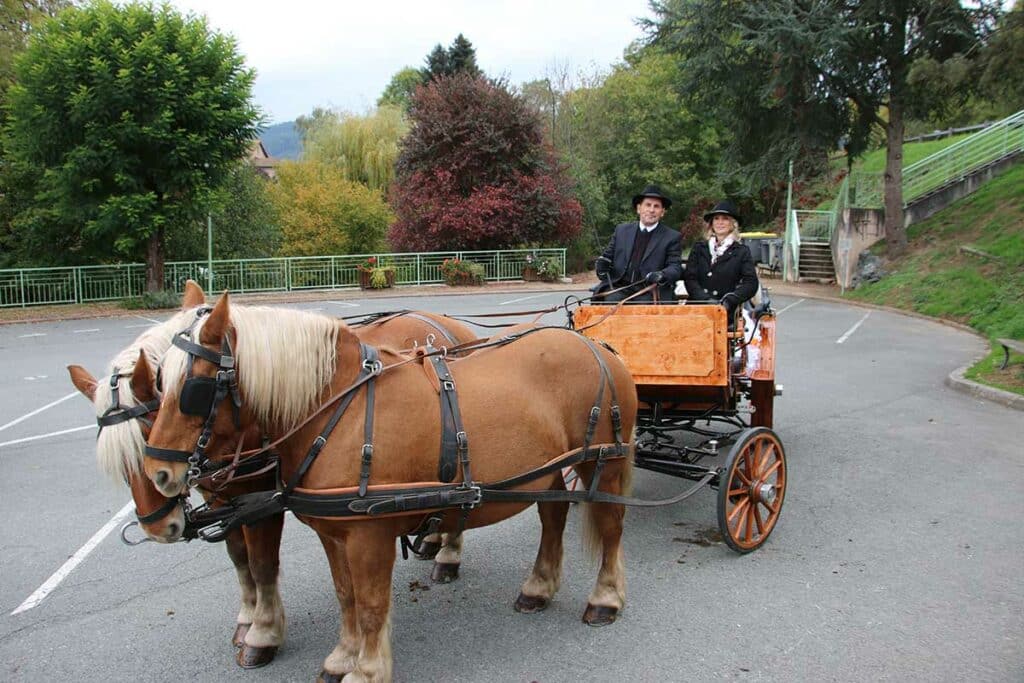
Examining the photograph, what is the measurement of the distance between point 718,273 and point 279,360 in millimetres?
4133

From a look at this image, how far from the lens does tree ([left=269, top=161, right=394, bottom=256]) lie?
29.5 metres

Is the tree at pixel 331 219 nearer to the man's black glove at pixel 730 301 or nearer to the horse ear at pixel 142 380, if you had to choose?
the man's black glove at pixel 730 301

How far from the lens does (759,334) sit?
618 cm

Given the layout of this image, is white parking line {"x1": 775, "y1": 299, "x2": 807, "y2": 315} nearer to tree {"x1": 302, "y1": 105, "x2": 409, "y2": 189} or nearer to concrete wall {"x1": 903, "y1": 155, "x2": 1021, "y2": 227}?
concrete wall {"x1": 903, "y1": 155, "x2": 1021, "y2": 227}

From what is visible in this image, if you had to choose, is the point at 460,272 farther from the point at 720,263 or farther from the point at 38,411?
the point at 720,263

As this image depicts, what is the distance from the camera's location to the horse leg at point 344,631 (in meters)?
3.32

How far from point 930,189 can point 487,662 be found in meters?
26.2

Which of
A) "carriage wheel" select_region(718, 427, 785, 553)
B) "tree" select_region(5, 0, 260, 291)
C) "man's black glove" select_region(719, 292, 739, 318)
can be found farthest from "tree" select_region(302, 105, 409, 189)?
"carriage wheel" select_region(718, 427, 785, 553)

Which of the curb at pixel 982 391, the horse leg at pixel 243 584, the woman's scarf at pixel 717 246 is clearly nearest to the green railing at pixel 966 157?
the curb at pixel 982 391

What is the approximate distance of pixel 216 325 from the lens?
279 centimetres

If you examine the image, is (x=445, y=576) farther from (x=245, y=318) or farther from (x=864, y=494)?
(x=864, y=494)

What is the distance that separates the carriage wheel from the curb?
5789 mm

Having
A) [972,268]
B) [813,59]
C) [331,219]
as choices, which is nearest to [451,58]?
[331,219]

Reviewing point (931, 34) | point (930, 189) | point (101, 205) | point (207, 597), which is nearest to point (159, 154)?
point (101, 205)
